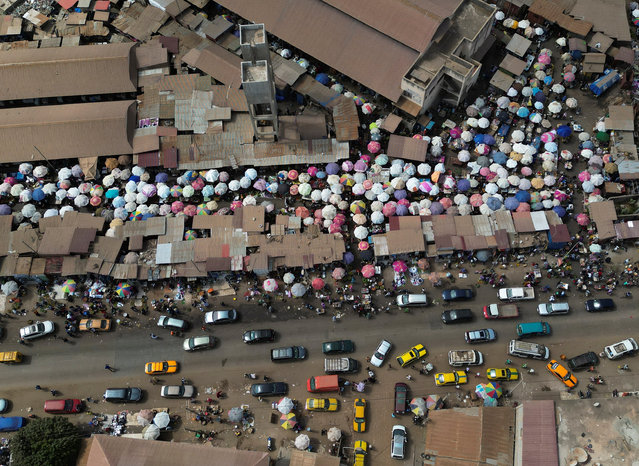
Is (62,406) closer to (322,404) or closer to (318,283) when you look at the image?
(322,404)

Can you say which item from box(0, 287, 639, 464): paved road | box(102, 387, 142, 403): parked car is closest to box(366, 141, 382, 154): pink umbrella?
box(0, 287, 639, 464): paved road

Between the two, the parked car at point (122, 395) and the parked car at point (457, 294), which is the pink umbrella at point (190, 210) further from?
the parked car at point (457, 294)

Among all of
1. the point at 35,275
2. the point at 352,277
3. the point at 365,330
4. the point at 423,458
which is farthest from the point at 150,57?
the point at 423,458

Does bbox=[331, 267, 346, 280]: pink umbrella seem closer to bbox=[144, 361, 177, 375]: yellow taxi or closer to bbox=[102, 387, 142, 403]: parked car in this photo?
bbox=[144, 361, 177, 375]: yellow taxi

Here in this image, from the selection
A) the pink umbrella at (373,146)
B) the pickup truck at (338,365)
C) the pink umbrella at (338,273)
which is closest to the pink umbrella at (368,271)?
the pink umbrella at (338,273)

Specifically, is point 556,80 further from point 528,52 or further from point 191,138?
point 191,138

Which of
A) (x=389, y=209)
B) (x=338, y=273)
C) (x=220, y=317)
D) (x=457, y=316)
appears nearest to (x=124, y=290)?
(x=220, y=317)
